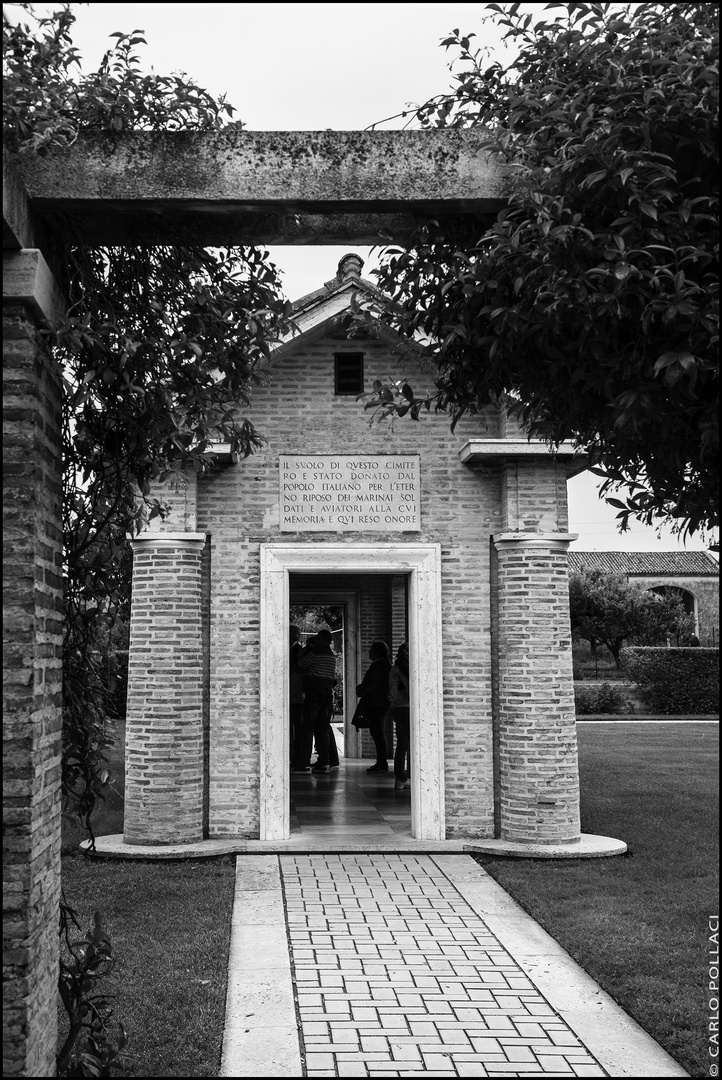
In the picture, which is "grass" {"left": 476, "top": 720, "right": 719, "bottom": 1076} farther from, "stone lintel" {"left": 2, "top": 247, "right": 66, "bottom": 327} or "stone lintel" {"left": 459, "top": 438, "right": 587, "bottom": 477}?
"stone lintel" {"left": 2, "top": 247, "right": 66, "bottom": 327}

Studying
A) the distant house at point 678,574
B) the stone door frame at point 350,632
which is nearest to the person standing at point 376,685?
the stone door frame at point 350,632

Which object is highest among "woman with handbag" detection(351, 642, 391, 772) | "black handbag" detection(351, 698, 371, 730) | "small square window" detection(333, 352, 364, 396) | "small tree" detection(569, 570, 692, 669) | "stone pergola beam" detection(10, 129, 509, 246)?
"small square window" detection(333, 352, 364, 396)

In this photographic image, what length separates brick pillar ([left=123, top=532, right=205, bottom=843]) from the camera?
9.73m

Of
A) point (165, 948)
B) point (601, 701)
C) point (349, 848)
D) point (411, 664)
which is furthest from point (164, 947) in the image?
point (601, 701)

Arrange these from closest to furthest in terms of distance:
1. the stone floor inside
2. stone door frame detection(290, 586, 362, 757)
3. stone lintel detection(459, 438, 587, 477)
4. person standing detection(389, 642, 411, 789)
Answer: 1. stone lintel detection(459, 438, 587, 477)
2. the stone floor inside
3. person standing detection(389, 642, 411, 789)
4. stone door frame detection(290, 586, 362, 757)

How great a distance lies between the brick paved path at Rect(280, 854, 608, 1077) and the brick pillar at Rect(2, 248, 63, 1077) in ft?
5.65

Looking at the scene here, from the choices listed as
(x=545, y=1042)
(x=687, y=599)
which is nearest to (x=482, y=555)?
(x=545, y=1042)

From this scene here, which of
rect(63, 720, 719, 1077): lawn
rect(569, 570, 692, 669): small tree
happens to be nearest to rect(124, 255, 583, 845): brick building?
rect(63, 720, 719, 1077): lawn

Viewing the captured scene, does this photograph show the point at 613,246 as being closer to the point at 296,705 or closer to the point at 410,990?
the point at 410,990

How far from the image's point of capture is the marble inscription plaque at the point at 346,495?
10.2m

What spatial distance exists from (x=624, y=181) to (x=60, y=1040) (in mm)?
4317

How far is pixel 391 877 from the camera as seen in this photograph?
8.88 meters

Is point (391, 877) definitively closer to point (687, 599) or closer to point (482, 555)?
point (482, 555)

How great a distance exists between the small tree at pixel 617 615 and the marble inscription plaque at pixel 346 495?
29.6 m
